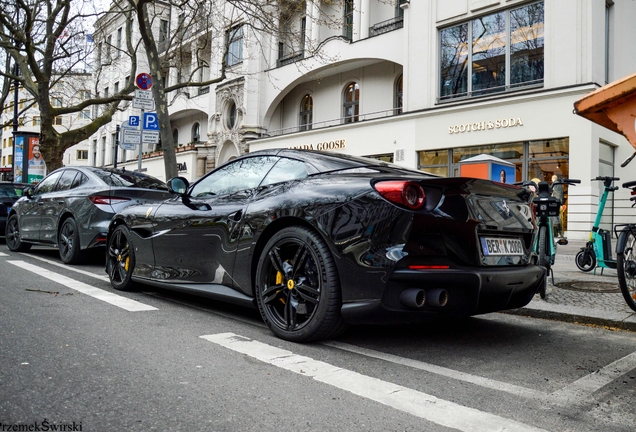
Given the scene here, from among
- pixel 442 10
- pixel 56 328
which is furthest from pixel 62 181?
pixel 442 10

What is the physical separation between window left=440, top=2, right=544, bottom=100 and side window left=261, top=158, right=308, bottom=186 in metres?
15.2

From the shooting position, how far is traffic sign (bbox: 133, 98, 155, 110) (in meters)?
12.4

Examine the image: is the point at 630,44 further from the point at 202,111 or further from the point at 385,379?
the point at 202,111

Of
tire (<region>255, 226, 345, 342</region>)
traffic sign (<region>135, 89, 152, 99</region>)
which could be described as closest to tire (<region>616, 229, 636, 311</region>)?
tire (<region>255, 226, 345, 342</region>)

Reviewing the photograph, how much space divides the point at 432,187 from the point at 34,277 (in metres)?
5.56

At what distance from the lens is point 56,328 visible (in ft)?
13.3

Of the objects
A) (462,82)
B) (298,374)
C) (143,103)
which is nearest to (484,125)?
(462,82)

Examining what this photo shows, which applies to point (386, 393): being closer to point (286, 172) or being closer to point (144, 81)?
point (286, 172)

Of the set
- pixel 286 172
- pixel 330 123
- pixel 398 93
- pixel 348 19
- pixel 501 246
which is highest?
pixel 348 19

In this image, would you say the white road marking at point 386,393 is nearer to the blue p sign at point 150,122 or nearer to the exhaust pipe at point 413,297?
the exhaust pipe at point 413,297

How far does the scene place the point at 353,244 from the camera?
341cm

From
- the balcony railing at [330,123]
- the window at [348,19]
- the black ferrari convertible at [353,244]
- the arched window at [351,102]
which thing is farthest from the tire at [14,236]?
the window at [348,19]

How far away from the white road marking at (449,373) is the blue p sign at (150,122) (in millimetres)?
10453

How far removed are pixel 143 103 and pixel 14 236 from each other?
408 centimetres
